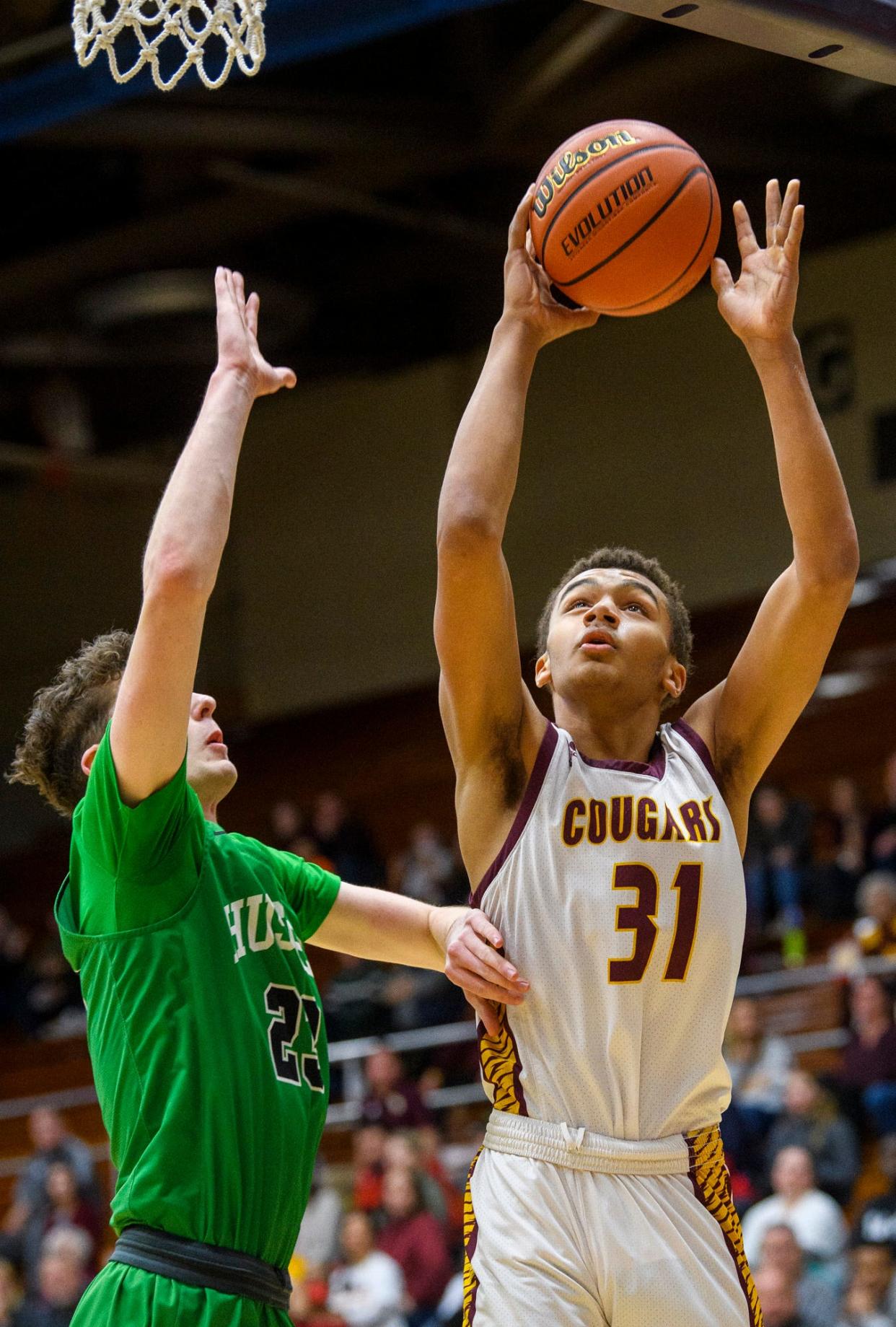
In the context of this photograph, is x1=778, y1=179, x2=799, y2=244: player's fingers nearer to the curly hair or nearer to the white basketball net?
the white basketball net

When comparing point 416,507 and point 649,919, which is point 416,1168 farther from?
point 416,507

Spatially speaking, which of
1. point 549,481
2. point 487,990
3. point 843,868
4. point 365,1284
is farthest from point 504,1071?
point 549,481

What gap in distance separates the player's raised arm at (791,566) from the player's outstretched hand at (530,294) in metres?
0.35

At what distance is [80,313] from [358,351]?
3841 millimetres

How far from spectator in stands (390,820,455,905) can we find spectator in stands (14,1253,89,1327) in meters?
4.60

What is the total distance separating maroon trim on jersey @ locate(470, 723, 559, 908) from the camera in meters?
3.73

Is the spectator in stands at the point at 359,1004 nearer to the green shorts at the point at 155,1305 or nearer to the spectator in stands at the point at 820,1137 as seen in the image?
the spectator in stands at the point at 820,1137

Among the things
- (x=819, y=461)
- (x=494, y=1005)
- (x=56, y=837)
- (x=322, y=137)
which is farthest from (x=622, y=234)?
(x=56, y=837)

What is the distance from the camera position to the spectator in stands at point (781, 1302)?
9.15 meters

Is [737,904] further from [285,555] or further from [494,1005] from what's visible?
[285,555]

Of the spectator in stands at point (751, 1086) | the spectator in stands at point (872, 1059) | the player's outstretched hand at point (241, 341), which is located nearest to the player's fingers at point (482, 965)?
the player's outstretched hand at point (241, 341)

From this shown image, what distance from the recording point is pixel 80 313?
16797mm

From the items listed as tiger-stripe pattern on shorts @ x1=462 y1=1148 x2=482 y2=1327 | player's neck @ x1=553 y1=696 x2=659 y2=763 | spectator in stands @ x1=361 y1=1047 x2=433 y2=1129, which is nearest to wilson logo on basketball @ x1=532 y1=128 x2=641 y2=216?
player's neck @ x1=553 y1=696 x2=659 y2=763

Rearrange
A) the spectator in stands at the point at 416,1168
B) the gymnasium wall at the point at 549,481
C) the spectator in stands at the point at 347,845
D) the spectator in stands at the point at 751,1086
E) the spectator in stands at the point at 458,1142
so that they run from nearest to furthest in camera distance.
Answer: the spectator in stands at the point at 751,1086 → the spectator in stands at the point at 416,1168 → the spectator in stands at the point at 458,1142 → the spectator in stands at the point at 347,845 → the gymnasium wall at the point at 549,481
